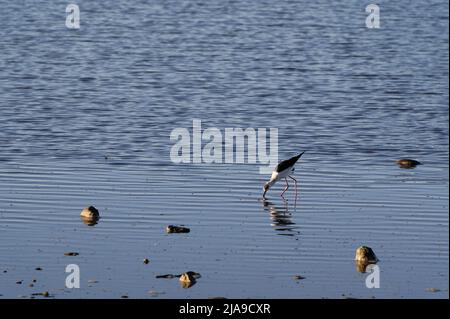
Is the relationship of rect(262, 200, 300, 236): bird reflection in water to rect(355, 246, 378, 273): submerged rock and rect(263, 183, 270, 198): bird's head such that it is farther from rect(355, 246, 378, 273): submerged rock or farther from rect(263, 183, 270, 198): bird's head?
rect(355, 246, 378, 273): submerged rock

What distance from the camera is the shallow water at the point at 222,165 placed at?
62.1 ft

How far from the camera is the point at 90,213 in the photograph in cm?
2216

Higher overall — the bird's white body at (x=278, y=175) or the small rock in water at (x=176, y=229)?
the bird's white body at (x=278, y=175)

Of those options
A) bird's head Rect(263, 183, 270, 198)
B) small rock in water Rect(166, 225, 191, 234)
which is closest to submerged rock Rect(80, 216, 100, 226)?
small rock in water Rect(166, 225, 191, 234)

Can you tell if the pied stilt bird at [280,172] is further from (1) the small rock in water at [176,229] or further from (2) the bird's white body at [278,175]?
(1) the small rock in water at [176,229]

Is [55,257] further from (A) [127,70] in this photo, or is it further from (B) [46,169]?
(A) [127,70]

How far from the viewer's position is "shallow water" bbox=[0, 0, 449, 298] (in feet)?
62.1

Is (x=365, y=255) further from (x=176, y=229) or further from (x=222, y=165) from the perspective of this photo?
(x=222, y=165)

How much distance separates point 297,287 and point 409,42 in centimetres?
4230

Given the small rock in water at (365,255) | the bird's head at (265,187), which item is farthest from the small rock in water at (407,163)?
the small rock in water at (365,255)

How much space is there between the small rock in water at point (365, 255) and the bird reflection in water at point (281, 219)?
225 centimetres

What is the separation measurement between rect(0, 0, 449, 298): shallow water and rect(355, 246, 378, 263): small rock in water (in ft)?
0.80

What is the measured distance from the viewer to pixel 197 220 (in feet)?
73.0

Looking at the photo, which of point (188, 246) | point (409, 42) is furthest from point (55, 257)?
point (409, 42)
